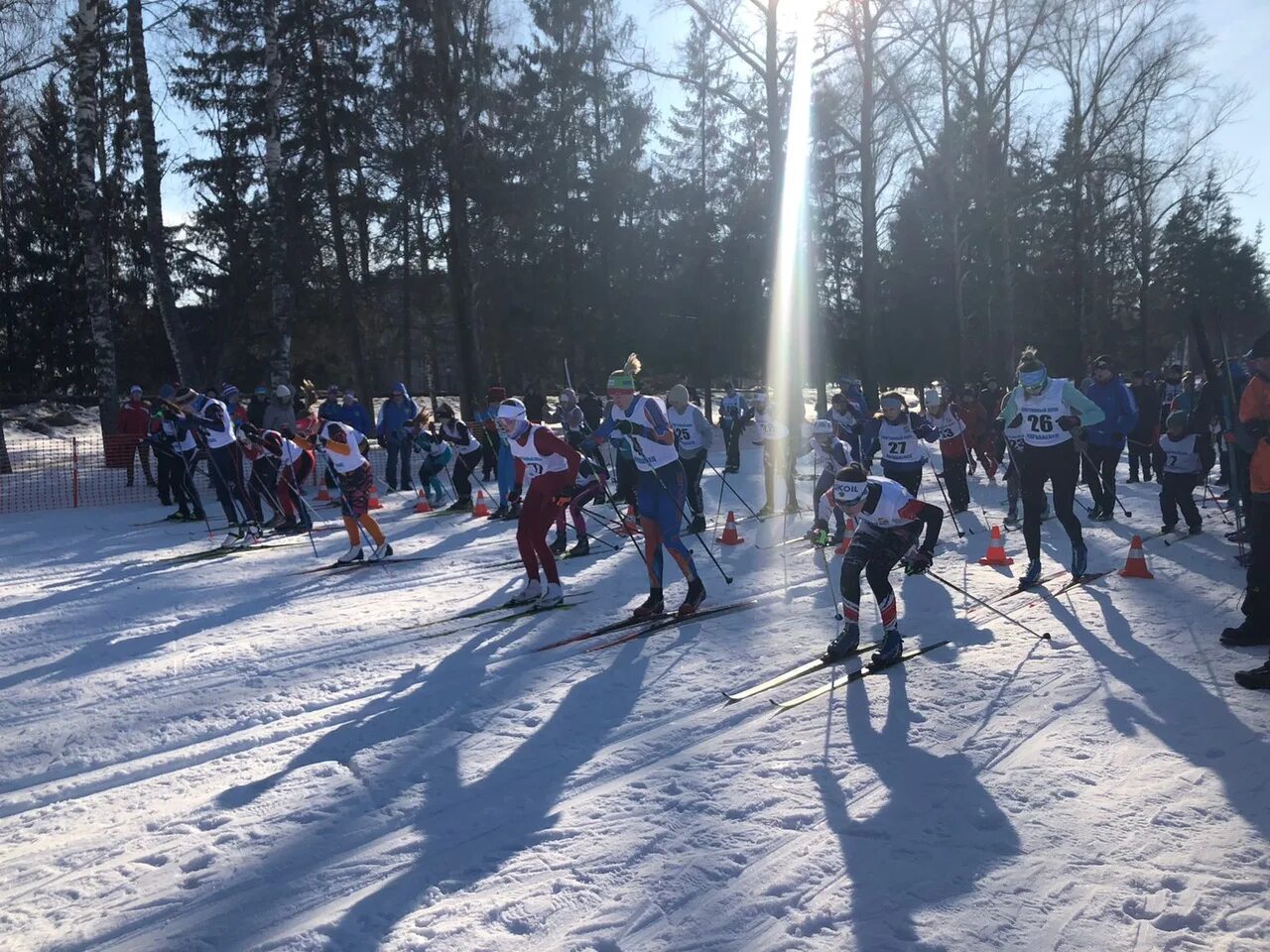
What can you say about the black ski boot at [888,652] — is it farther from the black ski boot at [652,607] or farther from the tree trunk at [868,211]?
the tree trunk at [868,211]

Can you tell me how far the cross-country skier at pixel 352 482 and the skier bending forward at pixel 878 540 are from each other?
608cm

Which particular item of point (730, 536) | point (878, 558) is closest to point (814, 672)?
point (878, 558)

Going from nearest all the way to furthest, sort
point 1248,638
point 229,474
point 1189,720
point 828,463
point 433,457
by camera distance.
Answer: point 1189,720 < point 1248,638 < point 828,463 < point 229,474 < point 433,457

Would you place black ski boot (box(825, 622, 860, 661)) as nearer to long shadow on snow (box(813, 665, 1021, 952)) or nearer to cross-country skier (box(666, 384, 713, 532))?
long shadow on snow (box(813, 665, 1021, 952))

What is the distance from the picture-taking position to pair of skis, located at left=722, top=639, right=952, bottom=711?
236 inches

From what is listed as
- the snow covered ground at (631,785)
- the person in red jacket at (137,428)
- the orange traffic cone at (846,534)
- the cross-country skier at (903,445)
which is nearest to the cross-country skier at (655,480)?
the snow covered ground at (631,785)

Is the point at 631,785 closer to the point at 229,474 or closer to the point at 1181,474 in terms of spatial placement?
the point at 1181,474

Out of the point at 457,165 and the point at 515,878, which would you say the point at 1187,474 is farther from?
the point at 457,165

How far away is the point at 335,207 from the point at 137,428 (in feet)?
28.8

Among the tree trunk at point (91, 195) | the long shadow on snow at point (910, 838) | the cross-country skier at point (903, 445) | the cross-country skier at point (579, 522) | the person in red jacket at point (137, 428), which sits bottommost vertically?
the long shadow on snow at point (910, 838)

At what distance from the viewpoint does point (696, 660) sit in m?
6.96

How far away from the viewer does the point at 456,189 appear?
23.0m

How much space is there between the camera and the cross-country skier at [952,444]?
44.3ft

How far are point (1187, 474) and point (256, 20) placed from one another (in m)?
20.2
